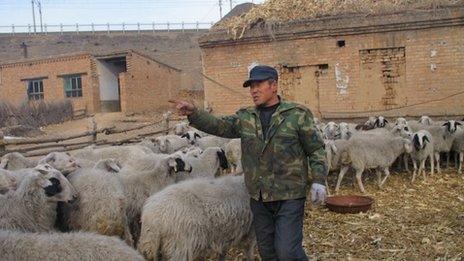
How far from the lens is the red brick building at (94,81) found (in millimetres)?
31562

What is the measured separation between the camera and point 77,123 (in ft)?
97.8

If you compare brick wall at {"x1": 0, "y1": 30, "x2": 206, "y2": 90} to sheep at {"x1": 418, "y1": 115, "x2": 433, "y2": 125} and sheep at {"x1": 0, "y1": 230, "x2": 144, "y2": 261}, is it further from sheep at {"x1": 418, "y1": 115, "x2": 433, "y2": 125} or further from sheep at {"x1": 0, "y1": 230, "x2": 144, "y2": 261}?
sheep at {"x1": 0, "y1": 230, "x2": 144, "y2": 261}

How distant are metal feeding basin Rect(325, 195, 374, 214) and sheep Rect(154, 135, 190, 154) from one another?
3908mm

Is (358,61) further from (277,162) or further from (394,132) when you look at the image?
(277,162)

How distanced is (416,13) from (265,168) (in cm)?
1221

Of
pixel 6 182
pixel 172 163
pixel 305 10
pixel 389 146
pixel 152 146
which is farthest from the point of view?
pixel 305 10

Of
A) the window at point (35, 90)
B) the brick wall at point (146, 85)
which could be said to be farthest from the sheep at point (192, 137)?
the window at point (35, 90)

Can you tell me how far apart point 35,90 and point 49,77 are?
6.00ft

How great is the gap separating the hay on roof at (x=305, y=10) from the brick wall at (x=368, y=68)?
73 cm

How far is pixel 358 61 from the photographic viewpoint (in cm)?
1573

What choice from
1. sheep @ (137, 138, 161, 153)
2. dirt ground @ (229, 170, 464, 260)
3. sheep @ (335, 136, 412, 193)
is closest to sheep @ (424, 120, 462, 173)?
sheep @ (335, 136, 412, 193)

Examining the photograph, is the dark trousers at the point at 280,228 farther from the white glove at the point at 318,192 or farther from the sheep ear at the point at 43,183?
the sheep ear at the point at 43,183

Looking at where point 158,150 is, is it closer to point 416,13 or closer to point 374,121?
point 374,121

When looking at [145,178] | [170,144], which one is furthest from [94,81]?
[145,178]
